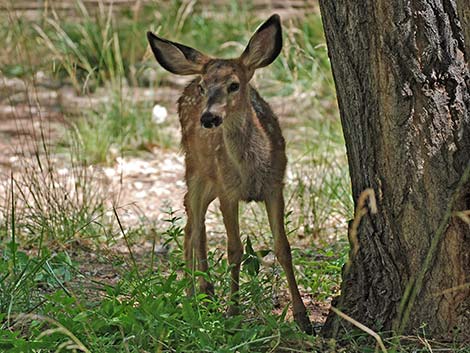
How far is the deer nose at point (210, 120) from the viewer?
16.5 ft

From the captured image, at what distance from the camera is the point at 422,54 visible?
13.9ft

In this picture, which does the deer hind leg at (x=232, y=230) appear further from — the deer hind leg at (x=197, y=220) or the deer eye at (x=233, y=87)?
the deer eye at (x=233, y=87)

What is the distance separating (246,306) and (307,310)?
57 centimetres

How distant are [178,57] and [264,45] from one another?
45 centimetres

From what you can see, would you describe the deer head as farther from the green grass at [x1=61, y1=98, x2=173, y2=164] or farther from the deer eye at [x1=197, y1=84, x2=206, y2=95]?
the green grass at [x1=61, y1=98, x2=173, y2=164]

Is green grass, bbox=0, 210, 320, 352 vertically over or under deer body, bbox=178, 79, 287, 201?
under

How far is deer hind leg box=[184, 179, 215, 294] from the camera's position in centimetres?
572

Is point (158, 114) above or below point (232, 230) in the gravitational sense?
above

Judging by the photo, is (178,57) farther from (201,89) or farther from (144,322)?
(144,322)

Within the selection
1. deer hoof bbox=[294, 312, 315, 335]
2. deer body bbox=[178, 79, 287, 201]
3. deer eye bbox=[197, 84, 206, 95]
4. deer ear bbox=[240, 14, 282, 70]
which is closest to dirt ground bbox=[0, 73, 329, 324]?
deer hoof bbox=[294, 312, 315, 335]

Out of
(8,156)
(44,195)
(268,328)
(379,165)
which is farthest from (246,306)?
(8,156)

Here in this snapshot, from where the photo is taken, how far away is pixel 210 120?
5.03 meters

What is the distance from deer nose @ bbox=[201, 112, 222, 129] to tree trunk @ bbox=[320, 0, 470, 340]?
767 millimetres

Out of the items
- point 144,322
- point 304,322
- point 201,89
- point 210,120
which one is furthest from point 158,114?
point 144,322
